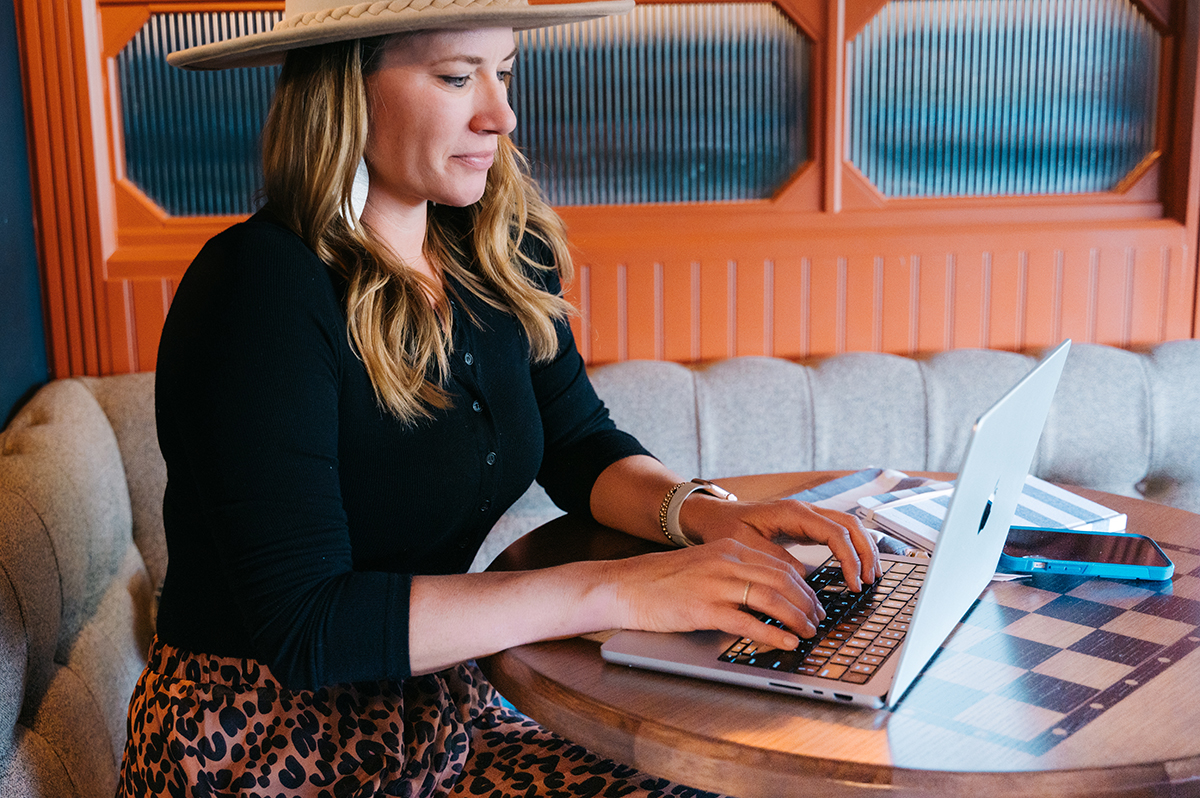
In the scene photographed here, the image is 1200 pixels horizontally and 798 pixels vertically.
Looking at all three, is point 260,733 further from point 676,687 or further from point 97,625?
point 97,625

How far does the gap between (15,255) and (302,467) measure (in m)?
1.44

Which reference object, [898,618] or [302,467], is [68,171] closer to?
[302,467]

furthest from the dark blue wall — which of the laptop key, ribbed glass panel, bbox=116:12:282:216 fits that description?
the laptop key

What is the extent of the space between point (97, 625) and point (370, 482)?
85 centimetres

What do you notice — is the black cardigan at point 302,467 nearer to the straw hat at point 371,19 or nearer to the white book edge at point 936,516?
the straw hat at point 371,19

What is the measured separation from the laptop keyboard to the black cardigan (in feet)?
1.17

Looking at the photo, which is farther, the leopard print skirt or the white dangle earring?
the white dangle earring

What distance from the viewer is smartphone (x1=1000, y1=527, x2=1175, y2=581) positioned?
1150 mm

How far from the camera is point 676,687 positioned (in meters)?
0.92

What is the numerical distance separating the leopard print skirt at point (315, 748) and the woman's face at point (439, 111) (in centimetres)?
61

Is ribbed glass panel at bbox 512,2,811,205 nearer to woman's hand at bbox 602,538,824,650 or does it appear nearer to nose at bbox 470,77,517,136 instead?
nose at bbox 470,77,517,136

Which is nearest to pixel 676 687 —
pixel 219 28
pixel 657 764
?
pixel 657 764

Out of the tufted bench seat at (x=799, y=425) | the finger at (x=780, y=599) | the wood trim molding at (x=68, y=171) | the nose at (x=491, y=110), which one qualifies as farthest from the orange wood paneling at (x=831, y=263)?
the finger at (x=780, y=599)

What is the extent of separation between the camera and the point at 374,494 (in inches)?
47.6
